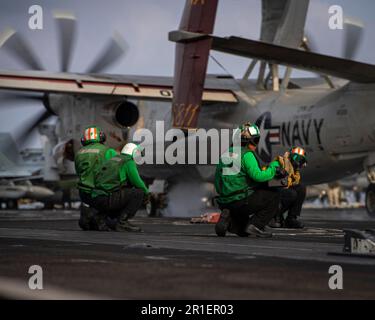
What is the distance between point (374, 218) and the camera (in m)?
25.8

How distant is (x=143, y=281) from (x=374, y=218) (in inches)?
768

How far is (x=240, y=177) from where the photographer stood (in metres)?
13.8

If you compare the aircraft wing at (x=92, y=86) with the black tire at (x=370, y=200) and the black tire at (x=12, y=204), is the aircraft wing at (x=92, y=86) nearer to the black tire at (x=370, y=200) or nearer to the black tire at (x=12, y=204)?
the black tire at (x=370, y=200)

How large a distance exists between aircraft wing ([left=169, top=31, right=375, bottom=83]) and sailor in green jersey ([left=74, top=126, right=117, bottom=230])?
494 centimetres

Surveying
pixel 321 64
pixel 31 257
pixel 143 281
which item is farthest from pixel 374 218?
pixel 143 281

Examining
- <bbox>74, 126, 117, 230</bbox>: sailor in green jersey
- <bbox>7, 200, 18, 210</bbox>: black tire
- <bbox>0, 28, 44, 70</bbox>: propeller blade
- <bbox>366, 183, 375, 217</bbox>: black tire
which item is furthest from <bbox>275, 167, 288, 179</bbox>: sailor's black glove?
<bbox>7, 200, 18, 210</bbox>: black tire

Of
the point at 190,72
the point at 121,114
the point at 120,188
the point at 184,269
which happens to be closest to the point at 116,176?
the point at 120,188

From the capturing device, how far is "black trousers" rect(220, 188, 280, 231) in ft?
44.9

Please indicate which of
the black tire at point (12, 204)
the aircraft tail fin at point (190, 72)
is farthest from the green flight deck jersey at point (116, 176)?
the black tire at point (12, 204)

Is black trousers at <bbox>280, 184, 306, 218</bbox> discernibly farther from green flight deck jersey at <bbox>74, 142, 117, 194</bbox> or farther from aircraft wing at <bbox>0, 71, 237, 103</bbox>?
aircraft wing at <bbox>0, 71, 237, 103</bbox>

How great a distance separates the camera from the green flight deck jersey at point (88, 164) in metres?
16.4

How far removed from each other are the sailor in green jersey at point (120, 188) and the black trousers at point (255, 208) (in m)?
2.58

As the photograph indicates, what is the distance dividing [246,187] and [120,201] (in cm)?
314
